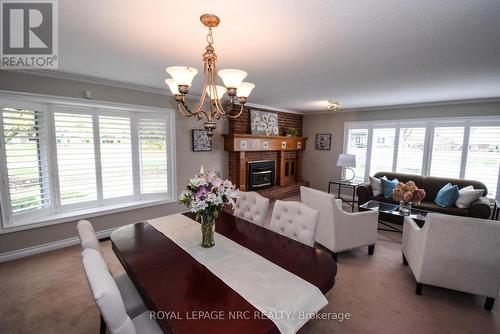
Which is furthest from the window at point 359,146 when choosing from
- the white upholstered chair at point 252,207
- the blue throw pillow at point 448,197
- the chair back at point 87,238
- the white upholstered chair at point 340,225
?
the chair back at point 87,238

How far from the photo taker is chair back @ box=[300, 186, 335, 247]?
2.69 meters

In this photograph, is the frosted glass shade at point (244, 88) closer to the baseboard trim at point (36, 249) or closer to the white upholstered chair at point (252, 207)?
the white upholstered chair at point (252, 207)

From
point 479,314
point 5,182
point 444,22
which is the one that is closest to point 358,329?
point 479,314

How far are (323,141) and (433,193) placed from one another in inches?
109

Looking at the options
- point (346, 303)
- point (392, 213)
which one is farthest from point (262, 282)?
point (392, 213)

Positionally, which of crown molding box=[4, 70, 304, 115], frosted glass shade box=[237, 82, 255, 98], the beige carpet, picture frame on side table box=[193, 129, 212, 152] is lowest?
the beige carpet

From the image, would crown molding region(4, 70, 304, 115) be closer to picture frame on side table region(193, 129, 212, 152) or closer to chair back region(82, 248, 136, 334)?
picture frame on side table region(193, 129, 212, 152)

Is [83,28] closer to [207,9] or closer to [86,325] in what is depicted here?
[207,9]

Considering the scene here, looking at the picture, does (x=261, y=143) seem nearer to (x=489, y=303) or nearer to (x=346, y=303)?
(x=346, y=303)

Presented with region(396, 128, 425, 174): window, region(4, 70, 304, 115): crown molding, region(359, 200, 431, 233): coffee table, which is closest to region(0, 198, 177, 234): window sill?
region(4, 70, 304, 115): crown molding

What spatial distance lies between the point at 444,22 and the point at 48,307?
3.88m

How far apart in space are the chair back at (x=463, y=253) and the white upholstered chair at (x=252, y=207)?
1519mm

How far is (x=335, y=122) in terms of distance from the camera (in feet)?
19.7

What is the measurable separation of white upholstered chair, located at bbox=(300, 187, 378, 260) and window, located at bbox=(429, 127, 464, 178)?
2946 mm
